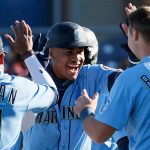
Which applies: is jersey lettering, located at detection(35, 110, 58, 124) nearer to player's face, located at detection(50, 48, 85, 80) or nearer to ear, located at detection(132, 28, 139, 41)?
player's face, located at detection(50, 48, 85, 80)

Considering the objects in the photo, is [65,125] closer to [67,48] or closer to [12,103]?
[67,48]

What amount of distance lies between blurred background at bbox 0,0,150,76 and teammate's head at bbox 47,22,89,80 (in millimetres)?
4361

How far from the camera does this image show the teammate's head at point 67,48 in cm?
487

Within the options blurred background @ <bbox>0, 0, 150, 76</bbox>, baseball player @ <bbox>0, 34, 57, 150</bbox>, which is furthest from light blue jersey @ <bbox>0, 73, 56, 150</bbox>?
blurred background @ <bbox>0, 0, 150, 76</bbox>

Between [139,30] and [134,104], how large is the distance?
1.22ft

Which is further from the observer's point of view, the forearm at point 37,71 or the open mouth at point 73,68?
the open mouth at point 73,68

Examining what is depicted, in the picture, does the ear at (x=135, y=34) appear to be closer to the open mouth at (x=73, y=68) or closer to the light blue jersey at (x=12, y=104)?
the light blue jersey at (x=12, y=104)

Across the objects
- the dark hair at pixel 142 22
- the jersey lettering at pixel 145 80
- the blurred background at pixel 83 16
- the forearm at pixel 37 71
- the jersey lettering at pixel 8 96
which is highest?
the dark hair at pixel 142 22

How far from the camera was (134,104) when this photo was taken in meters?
3.62

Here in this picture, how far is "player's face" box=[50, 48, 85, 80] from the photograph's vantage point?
4.89m

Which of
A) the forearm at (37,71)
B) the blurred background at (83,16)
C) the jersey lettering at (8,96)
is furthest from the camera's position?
the blurred background at (83,16)

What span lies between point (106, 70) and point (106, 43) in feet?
15.2

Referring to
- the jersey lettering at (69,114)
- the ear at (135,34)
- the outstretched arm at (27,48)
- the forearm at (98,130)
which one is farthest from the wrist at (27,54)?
the ear at (135,34)

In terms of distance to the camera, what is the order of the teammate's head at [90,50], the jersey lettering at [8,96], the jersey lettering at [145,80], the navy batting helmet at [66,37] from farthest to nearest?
the teammate's head at [90,50] < the navy batting helmet at [66,37] < the jersey lettering at [8,96] < the jersey lettering at [145,80]
